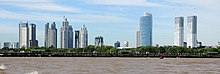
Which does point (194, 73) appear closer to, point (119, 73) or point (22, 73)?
point (119, 73)

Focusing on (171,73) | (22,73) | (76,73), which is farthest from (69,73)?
(171,73)

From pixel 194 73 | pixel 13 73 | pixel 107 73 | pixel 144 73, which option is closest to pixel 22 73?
pixel 13 73

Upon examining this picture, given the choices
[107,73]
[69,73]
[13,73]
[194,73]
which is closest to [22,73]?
[13,73]

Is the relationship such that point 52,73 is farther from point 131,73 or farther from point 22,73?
point 131,73

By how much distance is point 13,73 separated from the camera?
58344 mm

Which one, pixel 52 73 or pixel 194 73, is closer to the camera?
pixel 52 73

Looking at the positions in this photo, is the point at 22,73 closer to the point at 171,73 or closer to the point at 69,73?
the point at 69,73

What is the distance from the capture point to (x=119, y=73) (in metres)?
59.8

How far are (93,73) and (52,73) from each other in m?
4.37

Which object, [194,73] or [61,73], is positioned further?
[194,73]

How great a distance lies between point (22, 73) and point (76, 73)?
5.64m

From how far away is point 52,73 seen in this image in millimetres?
57656

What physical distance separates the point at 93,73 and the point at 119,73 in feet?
9.46

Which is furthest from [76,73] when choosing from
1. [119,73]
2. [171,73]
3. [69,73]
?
[171,73]
